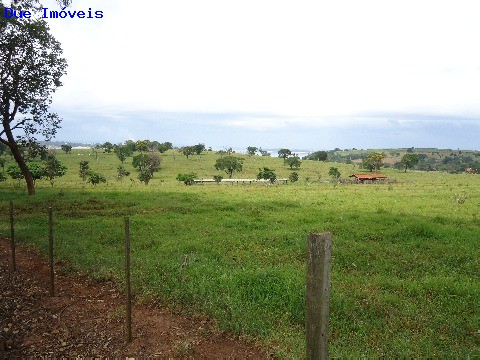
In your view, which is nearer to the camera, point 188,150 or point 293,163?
point 293,163

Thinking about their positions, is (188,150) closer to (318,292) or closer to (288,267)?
(288,267)

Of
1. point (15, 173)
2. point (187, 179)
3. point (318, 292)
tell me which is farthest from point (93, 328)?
point (15, 173)

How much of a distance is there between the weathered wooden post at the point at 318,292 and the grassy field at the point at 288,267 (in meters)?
2.09

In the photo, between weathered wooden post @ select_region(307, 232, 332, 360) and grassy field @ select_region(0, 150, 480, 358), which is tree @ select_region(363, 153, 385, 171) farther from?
weathered wooden post @ select_region(307, 232, 332, 360)

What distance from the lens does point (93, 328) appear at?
6.78 meters

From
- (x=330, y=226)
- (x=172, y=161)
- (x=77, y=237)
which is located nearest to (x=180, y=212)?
(x=77, y=237)

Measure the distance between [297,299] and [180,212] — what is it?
45.2 ft

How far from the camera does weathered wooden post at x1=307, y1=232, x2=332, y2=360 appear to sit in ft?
12.0

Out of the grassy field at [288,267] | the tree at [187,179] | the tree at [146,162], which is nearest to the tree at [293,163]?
the tree at [146,162]

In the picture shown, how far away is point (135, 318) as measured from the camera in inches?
280

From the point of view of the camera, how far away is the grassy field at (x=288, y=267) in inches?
269

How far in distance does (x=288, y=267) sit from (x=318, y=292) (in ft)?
22.3

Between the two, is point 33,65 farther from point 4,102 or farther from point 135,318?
point 135,318

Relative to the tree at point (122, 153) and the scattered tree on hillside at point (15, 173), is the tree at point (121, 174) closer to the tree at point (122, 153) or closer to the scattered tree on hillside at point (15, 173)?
the scattered tree on hillside at point (15, 173)
